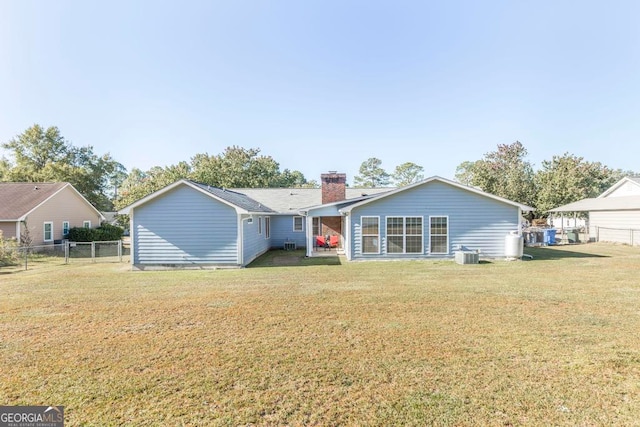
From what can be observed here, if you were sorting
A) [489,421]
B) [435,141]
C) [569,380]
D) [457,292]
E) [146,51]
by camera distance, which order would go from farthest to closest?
[435,141] → [146,51] → [457,292] → [569,380] → [489,421]

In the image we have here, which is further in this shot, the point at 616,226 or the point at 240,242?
the point at 616,226

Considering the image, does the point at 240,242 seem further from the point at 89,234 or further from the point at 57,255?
the point at 89,234

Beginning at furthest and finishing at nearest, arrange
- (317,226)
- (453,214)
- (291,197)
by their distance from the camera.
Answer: (291,197)
(317,226)
(453,214)

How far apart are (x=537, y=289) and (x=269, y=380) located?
800cm

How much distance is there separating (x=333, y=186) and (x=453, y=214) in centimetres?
772

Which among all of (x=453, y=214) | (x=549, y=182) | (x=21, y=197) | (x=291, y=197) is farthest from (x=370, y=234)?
(x=549, y=182)

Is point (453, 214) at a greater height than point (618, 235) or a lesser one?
greater

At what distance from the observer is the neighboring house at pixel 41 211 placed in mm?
19828

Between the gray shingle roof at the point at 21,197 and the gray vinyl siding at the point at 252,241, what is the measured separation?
15272 millimetres

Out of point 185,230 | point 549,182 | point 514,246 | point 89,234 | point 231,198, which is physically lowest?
point 514,246

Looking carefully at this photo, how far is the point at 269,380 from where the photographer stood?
389cm

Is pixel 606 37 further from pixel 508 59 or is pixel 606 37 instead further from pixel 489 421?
pixel 489 421

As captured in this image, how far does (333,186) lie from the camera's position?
1992 centimetres

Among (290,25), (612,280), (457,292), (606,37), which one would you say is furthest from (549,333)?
(606,37)
